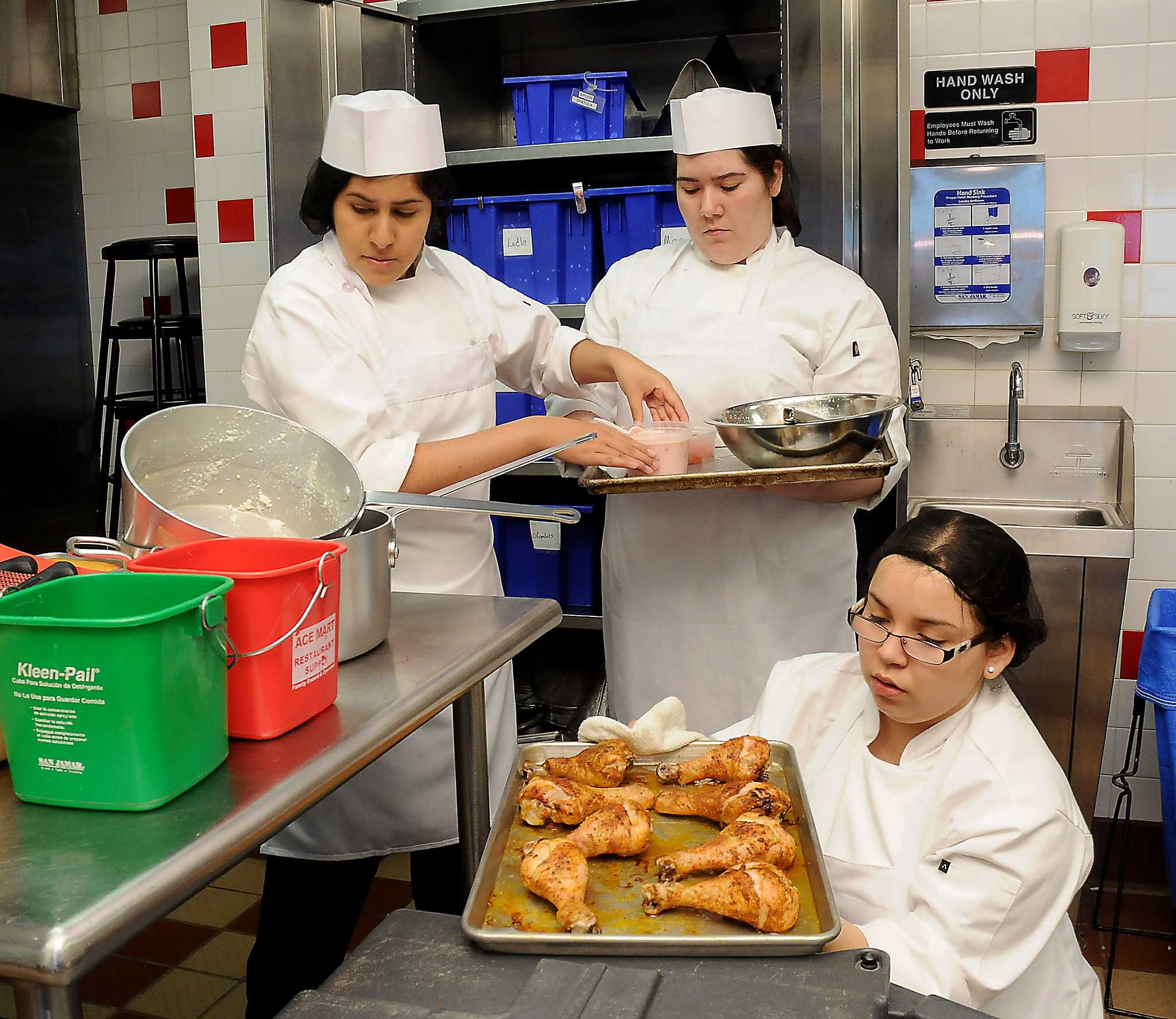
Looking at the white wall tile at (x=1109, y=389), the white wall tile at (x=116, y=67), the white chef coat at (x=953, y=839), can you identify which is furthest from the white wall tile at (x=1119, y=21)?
the white wall tile at (x=116, y=67)

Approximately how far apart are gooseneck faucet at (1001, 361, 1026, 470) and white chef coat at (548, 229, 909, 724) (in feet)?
1.66

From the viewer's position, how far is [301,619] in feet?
3.41

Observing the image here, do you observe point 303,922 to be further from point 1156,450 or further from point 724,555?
point 1156,450

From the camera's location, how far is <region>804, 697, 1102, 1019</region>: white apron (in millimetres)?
1351

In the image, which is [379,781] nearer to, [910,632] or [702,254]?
[910,632]

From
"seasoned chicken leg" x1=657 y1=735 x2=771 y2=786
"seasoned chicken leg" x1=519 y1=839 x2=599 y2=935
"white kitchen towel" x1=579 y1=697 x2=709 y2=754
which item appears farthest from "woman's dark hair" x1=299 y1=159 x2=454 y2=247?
"seasoned chicken leg" x1=519 y1=839 x2=599 y2=935

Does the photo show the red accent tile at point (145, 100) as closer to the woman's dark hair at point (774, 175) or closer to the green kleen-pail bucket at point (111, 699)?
the woman's dark hair at point (774, 175)

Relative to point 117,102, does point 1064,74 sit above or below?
below

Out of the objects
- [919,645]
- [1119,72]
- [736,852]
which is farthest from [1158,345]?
[736,852]

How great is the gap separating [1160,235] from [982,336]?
1.60ft

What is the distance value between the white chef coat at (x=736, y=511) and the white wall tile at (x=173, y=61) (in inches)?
92.9

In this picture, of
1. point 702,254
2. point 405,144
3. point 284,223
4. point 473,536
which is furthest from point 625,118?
point 473,536

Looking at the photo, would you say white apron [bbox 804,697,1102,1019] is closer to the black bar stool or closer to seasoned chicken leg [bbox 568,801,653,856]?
seasoned chicken leg [bbox 568,801,653,856]

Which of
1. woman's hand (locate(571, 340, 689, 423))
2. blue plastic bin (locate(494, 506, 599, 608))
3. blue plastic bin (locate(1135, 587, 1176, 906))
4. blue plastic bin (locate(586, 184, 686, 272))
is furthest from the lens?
blue plastic bin (locate(494, 506, 599, 608))
